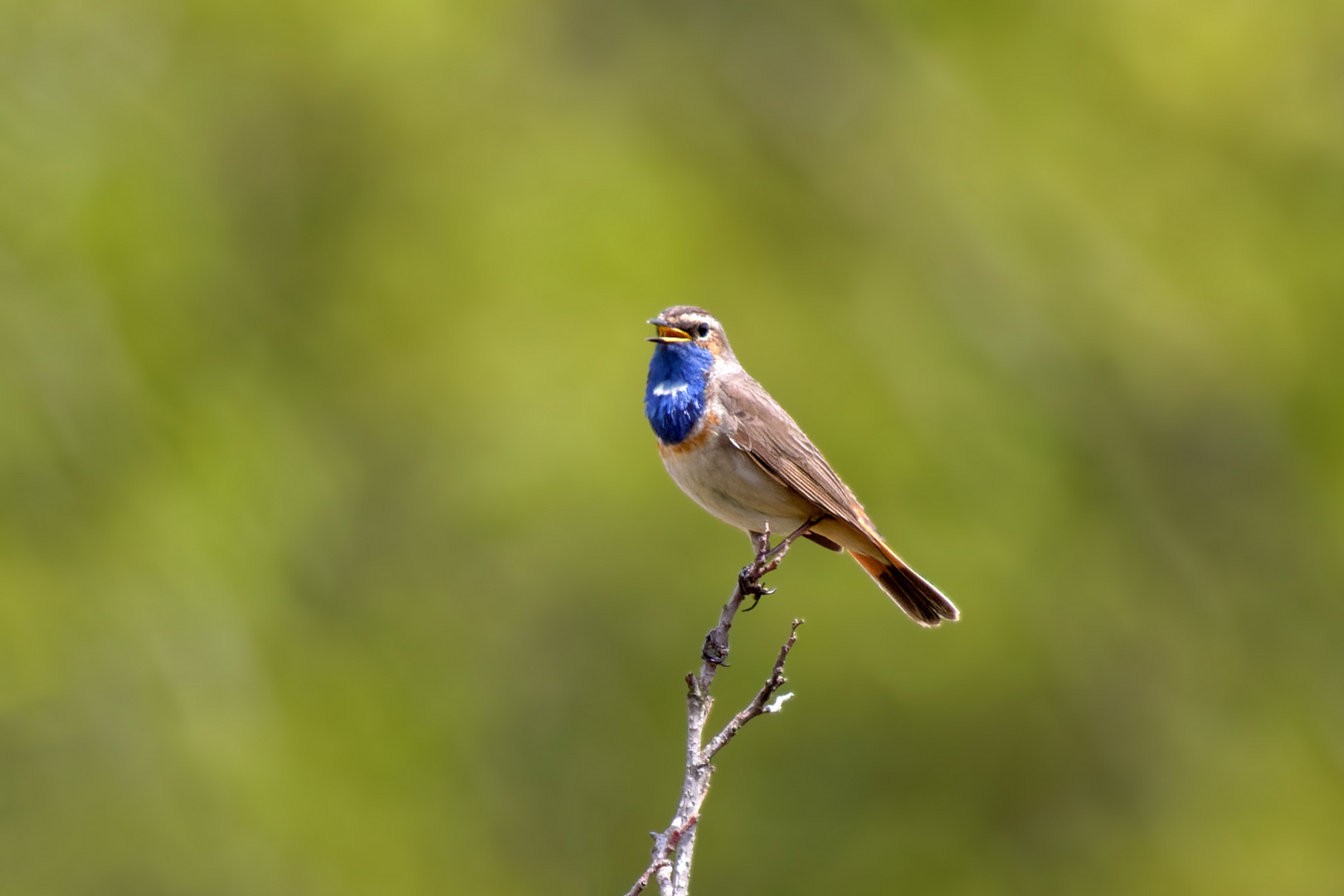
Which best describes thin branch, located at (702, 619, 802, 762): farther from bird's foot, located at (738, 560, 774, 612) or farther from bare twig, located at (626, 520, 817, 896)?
bird's foot, located at (738, 560, 774, 612)

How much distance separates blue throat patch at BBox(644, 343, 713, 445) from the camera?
5.28 meters

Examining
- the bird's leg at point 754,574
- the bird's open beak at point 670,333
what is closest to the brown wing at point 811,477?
the bird's open beak at point 670,333

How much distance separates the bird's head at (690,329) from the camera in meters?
5.41

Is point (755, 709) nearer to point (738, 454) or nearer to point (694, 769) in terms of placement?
point (694, 769)

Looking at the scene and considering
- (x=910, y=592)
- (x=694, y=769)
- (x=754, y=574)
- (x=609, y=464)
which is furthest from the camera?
(x=609, y=464)

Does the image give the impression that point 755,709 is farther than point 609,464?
No

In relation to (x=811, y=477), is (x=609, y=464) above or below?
above

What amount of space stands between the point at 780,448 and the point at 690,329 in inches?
21.6

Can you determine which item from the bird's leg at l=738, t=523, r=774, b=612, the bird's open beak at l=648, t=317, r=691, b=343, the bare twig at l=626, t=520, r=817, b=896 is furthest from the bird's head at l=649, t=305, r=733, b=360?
the bare twig at l=626, t=520, r=817, b=896

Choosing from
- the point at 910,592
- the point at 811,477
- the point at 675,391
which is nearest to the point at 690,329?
the point at 675,391

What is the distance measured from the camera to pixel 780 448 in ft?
17.4

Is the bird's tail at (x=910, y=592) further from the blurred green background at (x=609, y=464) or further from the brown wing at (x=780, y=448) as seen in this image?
the blurred green background at (x=609, y=464)

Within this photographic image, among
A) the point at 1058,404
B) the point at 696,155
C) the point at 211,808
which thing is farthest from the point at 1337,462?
the point at 211,808

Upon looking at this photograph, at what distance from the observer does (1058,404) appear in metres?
13.1
